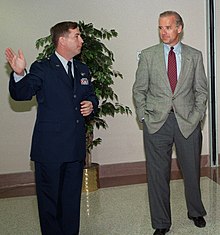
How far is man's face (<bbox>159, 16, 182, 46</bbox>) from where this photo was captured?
284 centimetres

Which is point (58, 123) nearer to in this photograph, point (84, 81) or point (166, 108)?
point (84, 81)

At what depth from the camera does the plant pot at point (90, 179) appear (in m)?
4.13

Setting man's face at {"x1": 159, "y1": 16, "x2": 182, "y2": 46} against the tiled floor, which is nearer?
man's face at {"x1": 159, "y1": 16, "x2": 182, "y2": 46}

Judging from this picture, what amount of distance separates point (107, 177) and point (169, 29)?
7.78 ft

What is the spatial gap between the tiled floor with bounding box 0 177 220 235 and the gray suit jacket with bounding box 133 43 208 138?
82 cm

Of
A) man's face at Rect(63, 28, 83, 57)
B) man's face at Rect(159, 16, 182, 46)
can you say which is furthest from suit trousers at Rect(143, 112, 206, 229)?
man's face at Rect(63, 28, 83, 57)

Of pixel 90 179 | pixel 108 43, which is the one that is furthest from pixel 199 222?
pixel 108 43

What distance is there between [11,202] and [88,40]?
184cm

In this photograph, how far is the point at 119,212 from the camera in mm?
3537

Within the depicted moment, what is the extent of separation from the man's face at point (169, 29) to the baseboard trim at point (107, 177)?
209 centimetres

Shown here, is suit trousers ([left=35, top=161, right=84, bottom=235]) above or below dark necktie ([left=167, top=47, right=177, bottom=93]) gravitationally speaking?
below

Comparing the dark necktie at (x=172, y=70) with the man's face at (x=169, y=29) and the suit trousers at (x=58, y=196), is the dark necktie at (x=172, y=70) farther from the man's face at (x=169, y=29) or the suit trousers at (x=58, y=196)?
the suit trousers at (x=58, y=196)

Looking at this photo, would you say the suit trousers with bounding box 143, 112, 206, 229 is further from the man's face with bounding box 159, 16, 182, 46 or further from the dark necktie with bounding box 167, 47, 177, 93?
the man's face with bounding box 159, 16, 182, 46

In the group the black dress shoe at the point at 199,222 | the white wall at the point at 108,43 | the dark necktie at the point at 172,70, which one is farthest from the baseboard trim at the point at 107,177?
the dark necktie at the point at 172,70
